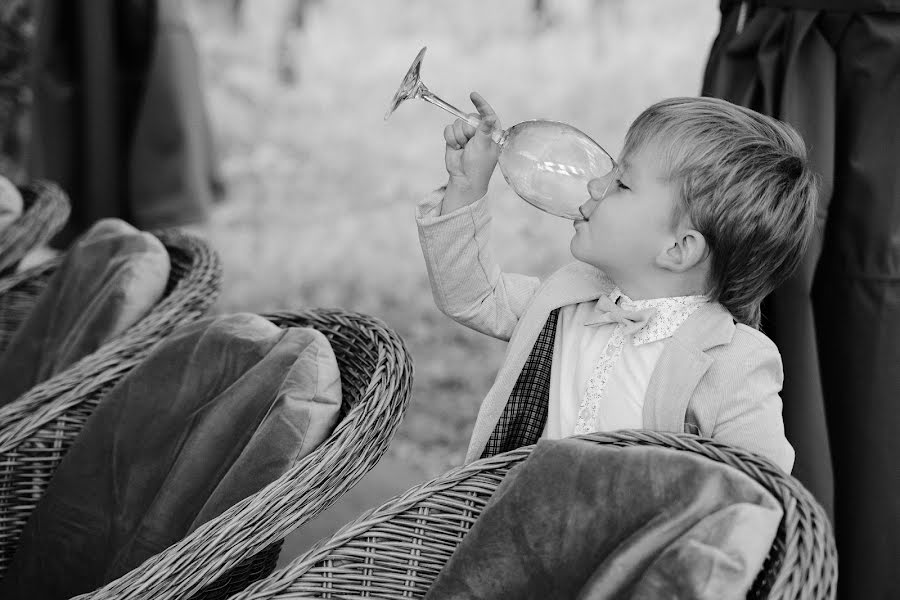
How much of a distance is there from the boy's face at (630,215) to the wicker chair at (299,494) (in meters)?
0.33

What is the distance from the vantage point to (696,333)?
1.28 m

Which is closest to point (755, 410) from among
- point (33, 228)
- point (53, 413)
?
point (53, 413)

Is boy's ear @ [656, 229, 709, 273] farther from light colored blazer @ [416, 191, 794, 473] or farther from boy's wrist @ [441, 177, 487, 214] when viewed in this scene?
boy's wrist @ [441, 177, 487, 214]

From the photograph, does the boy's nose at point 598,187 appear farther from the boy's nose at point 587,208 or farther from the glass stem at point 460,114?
the glass stem at point 460,114

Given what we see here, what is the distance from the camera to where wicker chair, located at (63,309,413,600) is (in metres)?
1.13

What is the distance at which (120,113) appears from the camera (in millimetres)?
3537

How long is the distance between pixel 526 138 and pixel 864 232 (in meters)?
0.67

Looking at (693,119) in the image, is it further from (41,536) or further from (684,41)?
(684,41)

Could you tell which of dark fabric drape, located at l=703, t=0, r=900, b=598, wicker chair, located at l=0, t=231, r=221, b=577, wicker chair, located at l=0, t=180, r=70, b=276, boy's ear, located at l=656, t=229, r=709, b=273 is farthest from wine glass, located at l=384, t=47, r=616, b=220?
wicker chair, located at l=0, t=180, r=70, b=276

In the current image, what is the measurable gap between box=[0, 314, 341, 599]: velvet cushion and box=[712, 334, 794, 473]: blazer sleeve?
0.53 meters

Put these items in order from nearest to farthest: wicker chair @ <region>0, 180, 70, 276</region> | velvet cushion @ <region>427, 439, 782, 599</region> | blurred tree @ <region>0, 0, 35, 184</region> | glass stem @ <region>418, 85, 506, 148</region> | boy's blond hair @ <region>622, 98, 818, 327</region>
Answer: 1. velvet cushion @ <region>427, 439, 782, 599</region>
2. boy's blond hair @ <region>622, 98, 818, 327</region>
3. glass stem @ <region>418, 85, 506, 148</region>
4. wicker chair @ <region>0, 180, 70, 276</region>
5. blurred tree @ <region>0, 0, 35, 184</region>

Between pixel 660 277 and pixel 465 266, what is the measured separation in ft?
0.94

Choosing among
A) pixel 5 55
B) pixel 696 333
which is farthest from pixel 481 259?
pixel 5 55

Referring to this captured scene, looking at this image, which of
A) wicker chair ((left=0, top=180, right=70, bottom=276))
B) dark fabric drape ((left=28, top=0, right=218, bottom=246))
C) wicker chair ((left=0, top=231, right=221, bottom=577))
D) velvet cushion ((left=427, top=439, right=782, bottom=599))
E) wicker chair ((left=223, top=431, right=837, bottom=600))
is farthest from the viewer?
dark fabric drape ((left=28, top=0, right=218, bottom=246))
